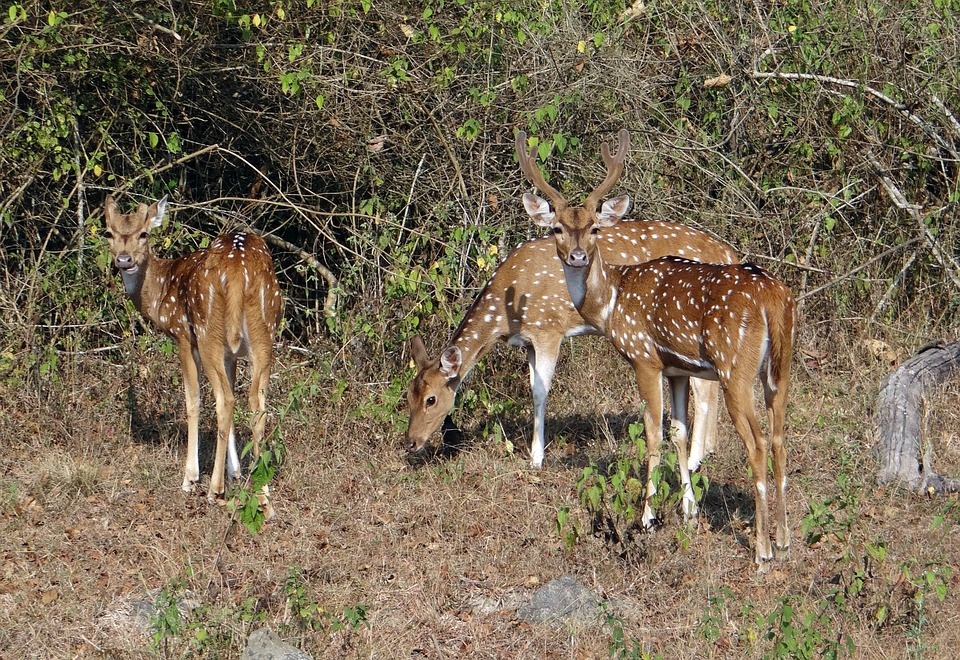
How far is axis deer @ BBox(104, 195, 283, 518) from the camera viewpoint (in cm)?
814

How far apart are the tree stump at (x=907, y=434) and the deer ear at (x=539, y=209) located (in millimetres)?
2483

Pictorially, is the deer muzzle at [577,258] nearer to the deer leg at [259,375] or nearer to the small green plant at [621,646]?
the deer leg at [259,375]

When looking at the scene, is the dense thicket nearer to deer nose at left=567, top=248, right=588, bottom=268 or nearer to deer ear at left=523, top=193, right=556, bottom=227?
deer ear at left=523, top=193, right=556, bottom=227

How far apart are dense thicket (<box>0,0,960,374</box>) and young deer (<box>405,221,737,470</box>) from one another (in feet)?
1.17

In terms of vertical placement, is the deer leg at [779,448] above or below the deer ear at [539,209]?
below

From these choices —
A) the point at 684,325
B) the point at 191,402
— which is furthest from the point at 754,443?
the point at 191,402

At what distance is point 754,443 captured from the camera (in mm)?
6875

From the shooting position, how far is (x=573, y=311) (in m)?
9.37

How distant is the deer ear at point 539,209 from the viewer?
8.20 metres

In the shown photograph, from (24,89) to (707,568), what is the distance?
6.42 m

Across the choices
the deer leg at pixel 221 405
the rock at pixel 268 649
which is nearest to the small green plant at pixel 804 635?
the rock at pixel 268 649

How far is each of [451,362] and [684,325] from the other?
2.24 metres

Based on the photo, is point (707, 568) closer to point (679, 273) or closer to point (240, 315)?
point (679, 273)

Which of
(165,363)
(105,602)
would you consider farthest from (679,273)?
(165,363)
